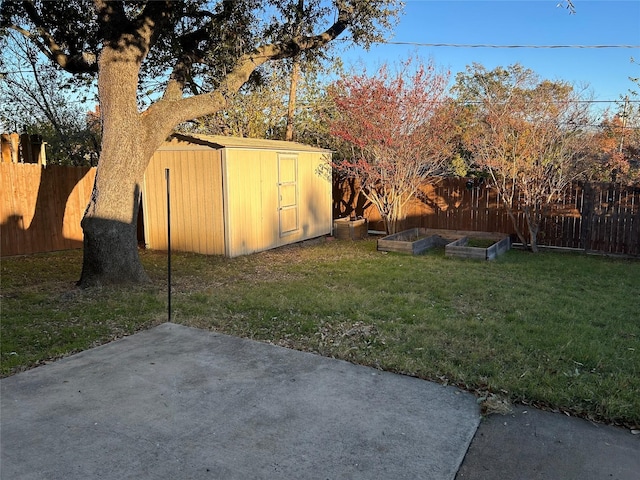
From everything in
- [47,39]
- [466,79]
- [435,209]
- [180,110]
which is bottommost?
[435,209]

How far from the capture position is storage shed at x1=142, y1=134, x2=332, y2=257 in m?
8.86

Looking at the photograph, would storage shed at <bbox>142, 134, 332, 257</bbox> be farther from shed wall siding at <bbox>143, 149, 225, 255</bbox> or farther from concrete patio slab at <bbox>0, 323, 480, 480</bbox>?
concrete patio slab at <bbox>0, 323, 480, 480</bbox>

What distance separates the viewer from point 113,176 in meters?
6.36

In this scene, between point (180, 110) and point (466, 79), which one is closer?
point (180, 110)

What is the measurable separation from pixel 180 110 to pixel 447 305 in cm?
453

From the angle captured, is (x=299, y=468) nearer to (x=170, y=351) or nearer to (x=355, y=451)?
(x=355, y=451)

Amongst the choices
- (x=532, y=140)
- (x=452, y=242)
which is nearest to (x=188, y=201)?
(x=452, y=242)

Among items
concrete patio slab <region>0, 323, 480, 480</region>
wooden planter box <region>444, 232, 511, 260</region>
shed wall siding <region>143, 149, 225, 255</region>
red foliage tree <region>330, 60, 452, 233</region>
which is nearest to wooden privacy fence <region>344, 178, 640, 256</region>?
wooden planter box <region>444, 232, 511, 260</region>

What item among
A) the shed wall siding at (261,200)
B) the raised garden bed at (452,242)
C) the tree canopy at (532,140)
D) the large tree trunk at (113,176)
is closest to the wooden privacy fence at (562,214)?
the raised garden bed at (452,242)

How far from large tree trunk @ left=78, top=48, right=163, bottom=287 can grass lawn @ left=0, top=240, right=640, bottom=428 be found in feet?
1.55

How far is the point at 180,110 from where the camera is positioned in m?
6.87

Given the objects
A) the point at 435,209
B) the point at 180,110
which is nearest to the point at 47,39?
the point at 180,110

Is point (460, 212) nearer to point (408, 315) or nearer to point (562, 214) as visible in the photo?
point (562, 214)

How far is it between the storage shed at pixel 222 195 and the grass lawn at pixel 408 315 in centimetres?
75
